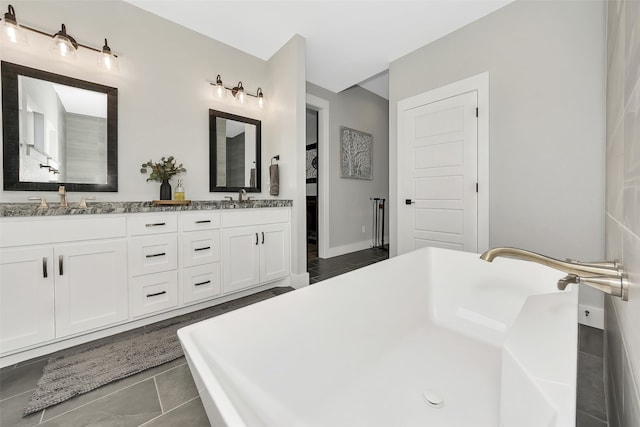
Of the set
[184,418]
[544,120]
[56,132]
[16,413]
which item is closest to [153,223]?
[56,132]

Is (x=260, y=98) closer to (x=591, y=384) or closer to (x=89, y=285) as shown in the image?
(x=89, y=285)

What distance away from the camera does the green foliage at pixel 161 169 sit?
2.30 m

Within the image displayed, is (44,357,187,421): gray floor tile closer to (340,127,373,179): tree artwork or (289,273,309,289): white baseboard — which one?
→ (289,273,309,289): white baseboard

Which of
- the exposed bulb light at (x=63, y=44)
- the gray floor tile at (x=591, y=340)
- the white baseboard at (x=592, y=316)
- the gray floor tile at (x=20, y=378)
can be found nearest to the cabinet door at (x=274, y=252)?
the gray floor tile at (x=20, y=378)

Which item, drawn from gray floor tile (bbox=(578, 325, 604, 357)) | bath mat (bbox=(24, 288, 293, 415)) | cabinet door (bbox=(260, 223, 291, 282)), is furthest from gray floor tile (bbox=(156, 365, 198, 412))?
gray floor tile (bbox=(578, 325, 604, 357))

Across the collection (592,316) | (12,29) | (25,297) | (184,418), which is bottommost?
(184,418)

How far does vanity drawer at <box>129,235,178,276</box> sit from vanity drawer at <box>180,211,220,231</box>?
0.14 m

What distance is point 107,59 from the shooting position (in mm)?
2057

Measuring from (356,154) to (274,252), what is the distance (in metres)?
2.45

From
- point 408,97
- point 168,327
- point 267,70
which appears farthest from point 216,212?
point 408,97

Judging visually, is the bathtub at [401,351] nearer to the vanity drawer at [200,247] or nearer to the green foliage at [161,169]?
the vanity drawer at [200,247]

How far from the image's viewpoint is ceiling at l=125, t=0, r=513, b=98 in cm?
229

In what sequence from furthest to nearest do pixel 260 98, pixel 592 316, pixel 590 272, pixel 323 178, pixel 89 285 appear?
pixel 323 178 → pixel 260 98 → pixel 592 316 → pixel 89 285 → pixel 590 272

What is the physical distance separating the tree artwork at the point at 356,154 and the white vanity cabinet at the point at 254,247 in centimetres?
184
